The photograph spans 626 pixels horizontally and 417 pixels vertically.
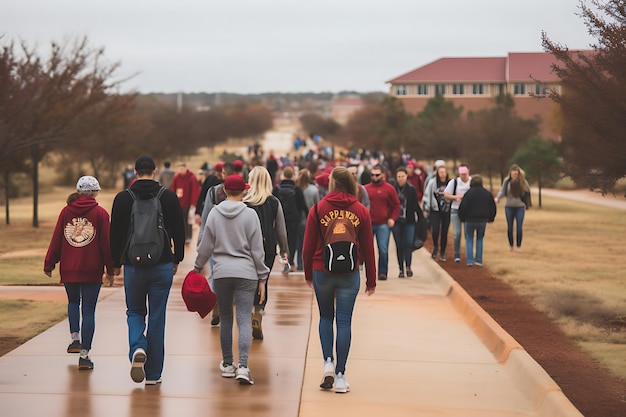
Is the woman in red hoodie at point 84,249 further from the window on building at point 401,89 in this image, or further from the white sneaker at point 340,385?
the window on building at point 401,89

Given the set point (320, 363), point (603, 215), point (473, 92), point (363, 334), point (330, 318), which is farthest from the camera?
point (473, 92)

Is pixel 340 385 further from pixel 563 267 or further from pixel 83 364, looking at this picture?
pixel 563 267

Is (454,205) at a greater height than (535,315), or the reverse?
(454,205)

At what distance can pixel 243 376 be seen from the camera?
890 cm

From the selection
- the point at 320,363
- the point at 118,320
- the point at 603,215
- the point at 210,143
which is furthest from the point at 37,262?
the point at 210,143

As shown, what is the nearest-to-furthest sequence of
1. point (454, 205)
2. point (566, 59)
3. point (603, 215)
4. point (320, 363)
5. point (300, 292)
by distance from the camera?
1. point (320, 363)
2. point (566, 59)
3. point (300, 292)
4. point (454, 205)
5. point (603, 215)

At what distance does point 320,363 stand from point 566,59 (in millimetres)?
5599

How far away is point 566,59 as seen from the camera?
44.2 feet

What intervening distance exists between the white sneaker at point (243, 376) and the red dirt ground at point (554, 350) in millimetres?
2667

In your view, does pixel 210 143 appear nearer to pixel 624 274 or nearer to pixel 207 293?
pixel 624 274

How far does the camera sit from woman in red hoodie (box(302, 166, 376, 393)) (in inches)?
342

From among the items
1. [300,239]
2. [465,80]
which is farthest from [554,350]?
[465,80]

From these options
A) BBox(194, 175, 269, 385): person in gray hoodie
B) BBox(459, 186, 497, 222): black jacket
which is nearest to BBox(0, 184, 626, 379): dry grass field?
BBox(459, 186, 497, 222): black jacket

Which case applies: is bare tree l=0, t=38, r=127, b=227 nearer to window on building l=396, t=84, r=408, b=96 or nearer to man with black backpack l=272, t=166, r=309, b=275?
man with black backpack l=272, t=166, r=309, b=275
